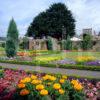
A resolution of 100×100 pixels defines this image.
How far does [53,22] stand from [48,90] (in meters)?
52.0

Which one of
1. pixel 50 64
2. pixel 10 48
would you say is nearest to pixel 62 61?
pixel 50 64

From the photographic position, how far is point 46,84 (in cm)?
732

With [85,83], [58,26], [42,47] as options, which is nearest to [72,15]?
[58,26]

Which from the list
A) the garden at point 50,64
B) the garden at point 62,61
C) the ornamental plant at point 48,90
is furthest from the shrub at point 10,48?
the ornamental plant at point 48,90

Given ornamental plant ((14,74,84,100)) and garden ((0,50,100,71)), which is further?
garden ((0,50,100,71))

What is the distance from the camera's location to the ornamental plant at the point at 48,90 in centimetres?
680

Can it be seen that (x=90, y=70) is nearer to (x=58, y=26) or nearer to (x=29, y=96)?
(x=29, y=96)

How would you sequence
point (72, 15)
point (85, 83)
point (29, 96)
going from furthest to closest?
1. point (72, 15)
2. point (85, 83)
3. point (29, 96)

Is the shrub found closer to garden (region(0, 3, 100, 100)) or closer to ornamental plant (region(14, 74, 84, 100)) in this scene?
garden (region(0, 3, 100, 100))

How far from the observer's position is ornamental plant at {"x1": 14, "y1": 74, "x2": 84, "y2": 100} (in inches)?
268

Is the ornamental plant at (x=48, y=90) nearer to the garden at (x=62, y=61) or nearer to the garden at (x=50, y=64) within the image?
the garden at (x=50, y=64)

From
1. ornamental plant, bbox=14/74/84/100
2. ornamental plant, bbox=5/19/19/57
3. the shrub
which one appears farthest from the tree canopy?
ornamental plant, bbox=14/74/84/100

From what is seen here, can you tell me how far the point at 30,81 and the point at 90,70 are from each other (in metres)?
9.37

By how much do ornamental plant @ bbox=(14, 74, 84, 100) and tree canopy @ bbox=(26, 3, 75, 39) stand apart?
1954 inches
